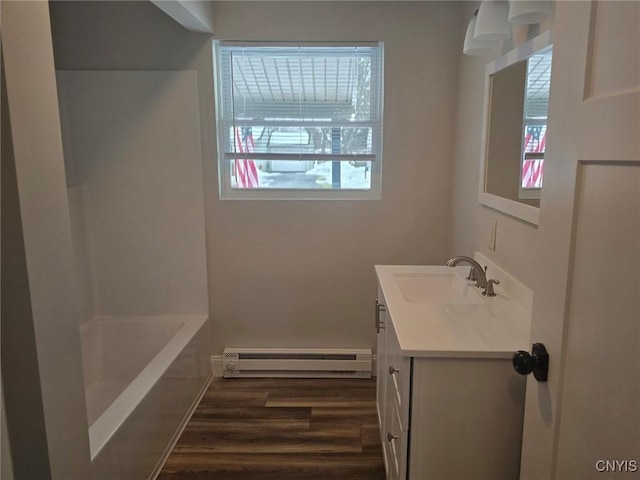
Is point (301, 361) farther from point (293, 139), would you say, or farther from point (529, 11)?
point (529, 11)

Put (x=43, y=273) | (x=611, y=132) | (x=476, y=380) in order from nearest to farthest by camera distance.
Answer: (x=611, y=132) < (x=43, y=273) < (x=476, y=380)

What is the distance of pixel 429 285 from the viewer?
2084 millimetres

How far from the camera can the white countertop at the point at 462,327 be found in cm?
126

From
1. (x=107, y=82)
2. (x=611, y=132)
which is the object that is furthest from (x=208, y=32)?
(x=611, y=132)

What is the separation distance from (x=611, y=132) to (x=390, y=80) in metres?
2.03

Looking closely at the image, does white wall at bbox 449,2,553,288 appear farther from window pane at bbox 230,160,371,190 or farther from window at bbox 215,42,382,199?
window pane at bbox 230,160,371,190

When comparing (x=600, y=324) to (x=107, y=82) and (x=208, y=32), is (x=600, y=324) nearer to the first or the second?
(x=208, y=32)

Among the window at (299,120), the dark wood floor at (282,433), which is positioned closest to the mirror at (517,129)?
the window at (299,120)

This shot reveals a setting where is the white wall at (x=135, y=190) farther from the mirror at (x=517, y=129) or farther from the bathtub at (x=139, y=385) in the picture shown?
the mirror at (x=517, y=129)

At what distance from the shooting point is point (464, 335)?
1359 millimetres

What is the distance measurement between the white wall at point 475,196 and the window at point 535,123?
0.11 meters

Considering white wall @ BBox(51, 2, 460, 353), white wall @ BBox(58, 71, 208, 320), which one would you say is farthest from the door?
white wall @ BBox(58, 71, 208, 320)

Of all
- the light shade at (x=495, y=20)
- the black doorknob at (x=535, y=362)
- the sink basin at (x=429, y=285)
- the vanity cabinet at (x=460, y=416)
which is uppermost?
the light shade at (x=495, y=20)

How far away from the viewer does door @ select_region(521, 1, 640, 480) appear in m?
0.66
